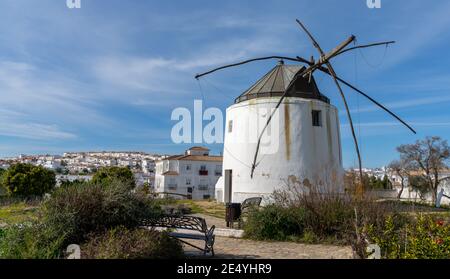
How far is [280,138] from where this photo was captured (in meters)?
17.3

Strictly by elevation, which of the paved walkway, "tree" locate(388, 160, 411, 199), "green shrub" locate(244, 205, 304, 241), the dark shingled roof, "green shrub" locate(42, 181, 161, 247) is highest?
the dark shingled roof

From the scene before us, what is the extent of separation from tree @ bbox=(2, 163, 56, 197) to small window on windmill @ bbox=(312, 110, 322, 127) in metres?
20.0

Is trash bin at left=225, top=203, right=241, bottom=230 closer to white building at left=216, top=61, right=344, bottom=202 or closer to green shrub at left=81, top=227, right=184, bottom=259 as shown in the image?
green shrub at left=81, top=227, right=184, bottom=259

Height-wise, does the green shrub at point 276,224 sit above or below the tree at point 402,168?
below

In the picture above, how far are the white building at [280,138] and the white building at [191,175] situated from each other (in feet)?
91.3

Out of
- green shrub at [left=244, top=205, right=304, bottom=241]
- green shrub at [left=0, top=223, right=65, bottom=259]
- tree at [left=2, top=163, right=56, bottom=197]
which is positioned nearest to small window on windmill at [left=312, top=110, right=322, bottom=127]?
green shrub at [left=244, top=205, right=304, bottom=241]

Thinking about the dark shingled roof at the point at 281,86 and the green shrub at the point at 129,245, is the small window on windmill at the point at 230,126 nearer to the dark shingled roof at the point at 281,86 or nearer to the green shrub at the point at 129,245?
the dark shingled roof at the point at 281,86

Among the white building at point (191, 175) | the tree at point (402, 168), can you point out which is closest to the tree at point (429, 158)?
the tree at point (402, 168)

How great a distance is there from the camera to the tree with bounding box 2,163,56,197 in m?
27.7

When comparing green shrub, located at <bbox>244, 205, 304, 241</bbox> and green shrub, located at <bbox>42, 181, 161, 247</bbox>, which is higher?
green shrub, located at <bbox>42, 181, 161, 247</bbox>

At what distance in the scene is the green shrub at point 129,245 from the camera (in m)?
4.50

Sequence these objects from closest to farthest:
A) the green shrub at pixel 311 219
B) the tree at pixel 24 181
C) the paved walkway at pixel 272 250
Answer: the paved walkway at pixel 272 250, the green shrub at pixel 311 219, the tree at pixel 24 181
